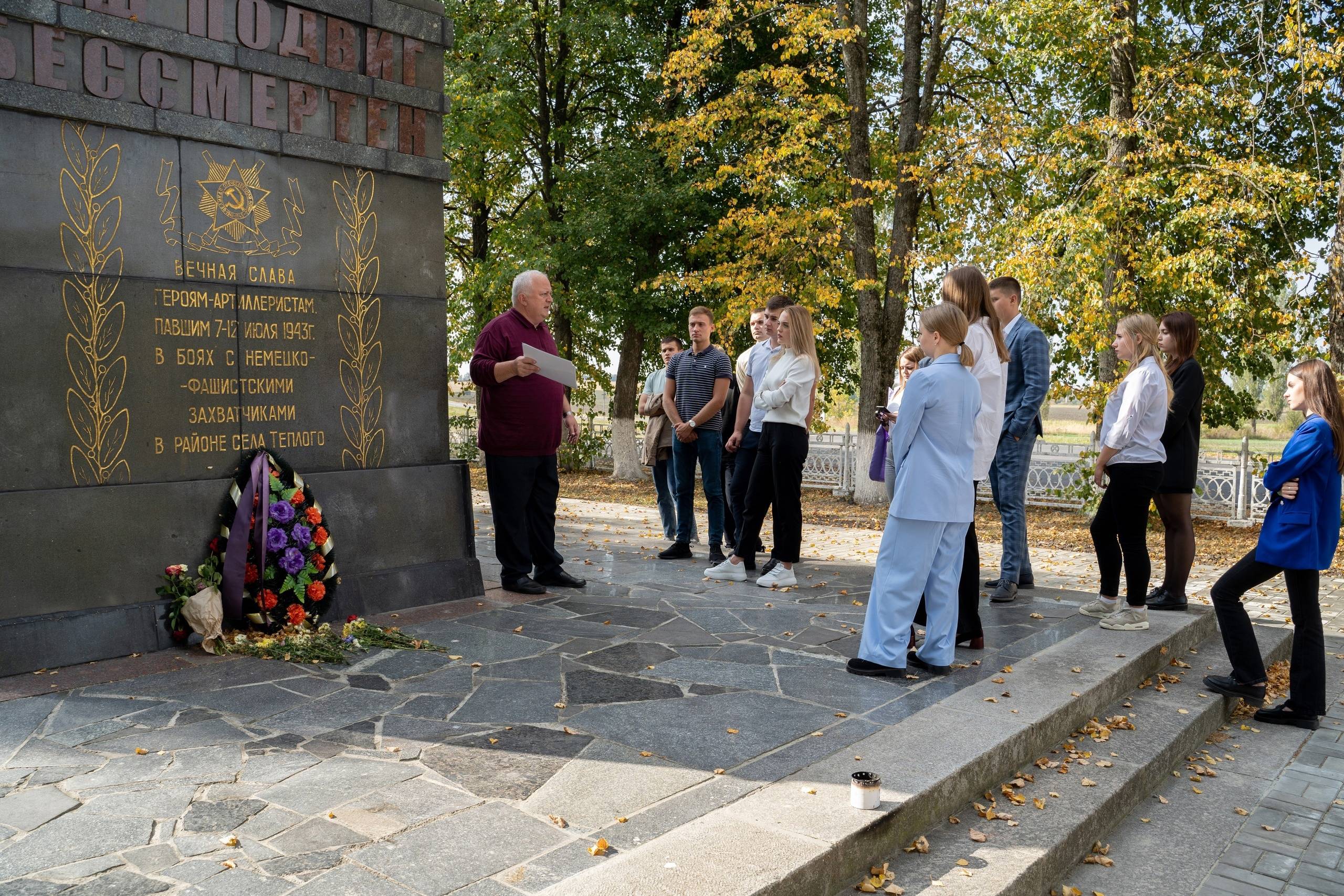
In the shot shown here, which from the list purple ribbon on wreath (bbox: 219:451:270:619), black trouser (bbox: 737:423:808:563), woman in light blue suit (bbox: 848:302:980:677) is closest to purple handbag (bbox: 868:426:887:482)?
black trouser (bbox: 737:423:808:563)

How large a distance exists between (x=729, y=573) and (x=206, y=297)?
152 inches

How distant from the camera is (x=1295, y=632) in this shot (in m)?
5.09

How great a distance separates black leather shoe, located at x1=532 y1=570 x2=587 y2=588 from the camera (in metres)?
7.10

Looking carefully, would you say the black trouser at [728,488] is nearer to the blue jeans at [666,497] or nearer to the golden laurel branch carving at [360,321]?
the blue jeans at [666,497]

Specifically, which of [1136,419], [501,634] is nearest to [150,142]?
[501,634]

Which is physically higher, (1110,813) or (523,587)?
(523,587)

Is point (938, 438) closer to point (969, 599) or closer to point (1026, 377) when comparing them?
point (969, 599)

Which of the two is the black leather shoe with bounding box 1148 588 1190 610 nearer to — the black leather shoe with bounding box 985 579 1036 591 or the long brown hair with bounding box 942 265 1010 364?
the black leather shoe with bounding box 985 579 1036 591

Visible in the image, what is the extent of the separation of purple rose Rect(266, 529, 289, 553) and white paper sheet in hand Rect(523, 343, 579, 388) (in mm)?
1831

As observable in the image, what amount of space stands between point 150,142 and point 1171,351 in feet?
19.5

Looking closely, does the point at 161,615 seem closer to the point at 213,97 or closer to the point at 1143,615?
the point at 213,97

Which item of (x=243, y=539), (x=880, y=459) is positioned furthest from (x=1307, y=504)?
(x=243, y=539)

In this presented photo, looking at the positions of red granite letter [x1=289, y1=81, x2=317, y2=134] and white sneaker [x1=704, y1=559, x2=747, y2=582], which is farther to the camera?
white sneaker [x1=704, y1=559, x2=747, y2=582]

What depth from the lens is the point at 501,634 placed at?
224 inches
